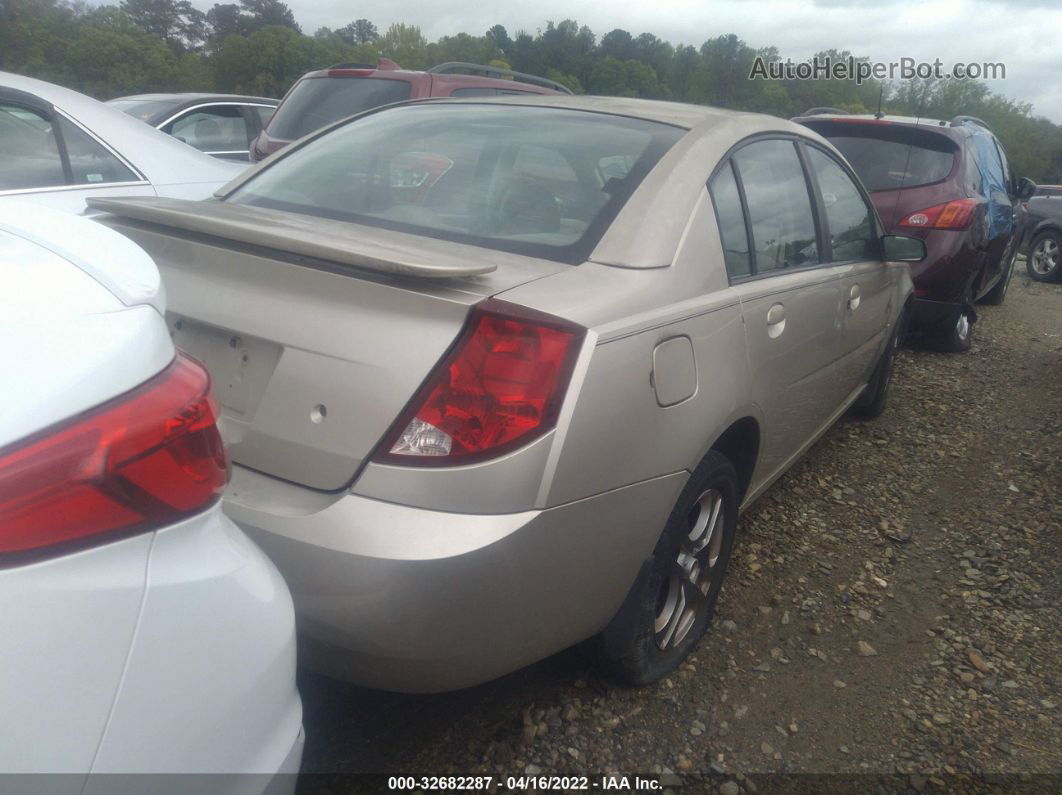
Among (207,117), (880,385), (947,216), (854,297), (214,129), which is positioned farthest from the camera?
(214,129)

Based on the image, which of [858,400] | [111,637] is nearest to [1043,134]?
[858,400]

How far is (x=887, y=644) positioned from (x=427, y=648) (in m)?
1.73

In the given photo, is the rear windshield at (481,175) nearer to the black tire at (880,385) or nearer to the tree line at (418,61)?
the black tire at (880,385)

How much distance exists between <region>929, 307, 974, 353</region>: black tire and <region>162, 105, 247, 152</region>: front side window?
695 centimetres

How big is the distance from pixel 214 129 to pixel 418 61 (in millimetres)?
76211

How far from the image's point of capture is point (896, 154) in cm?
647

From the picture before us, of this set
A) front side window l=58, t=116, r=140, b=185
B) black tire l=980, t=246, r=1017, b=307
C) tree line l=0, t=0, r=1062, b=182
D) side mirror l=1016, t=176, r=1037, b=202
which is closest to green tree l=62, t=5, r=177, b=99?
tree line l=0, t=0, r=1062, b=182

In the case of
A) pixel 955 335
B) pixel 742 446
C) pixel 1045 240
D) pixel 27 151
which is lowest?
pixel 1045 240

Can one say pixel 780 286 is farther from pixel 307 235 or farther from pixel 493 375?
pixel 307 235

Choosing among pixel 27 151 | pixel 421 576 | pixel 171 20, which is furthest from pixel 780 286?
pixel 171 20

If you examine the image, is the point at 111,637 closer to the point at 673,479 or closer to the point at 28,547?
the point at 28,547

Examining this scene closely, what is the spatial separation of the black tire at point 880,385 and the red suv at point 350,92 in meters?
3.80

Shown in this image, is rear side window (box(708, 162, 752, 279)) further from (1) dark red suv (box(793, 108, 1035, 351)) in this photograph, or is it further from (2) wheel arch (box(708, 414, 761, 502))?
(1) dark red suv (box(793, 108, 1035, 351))

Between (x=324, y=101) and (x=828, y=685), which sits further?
(x=324, y=101)
